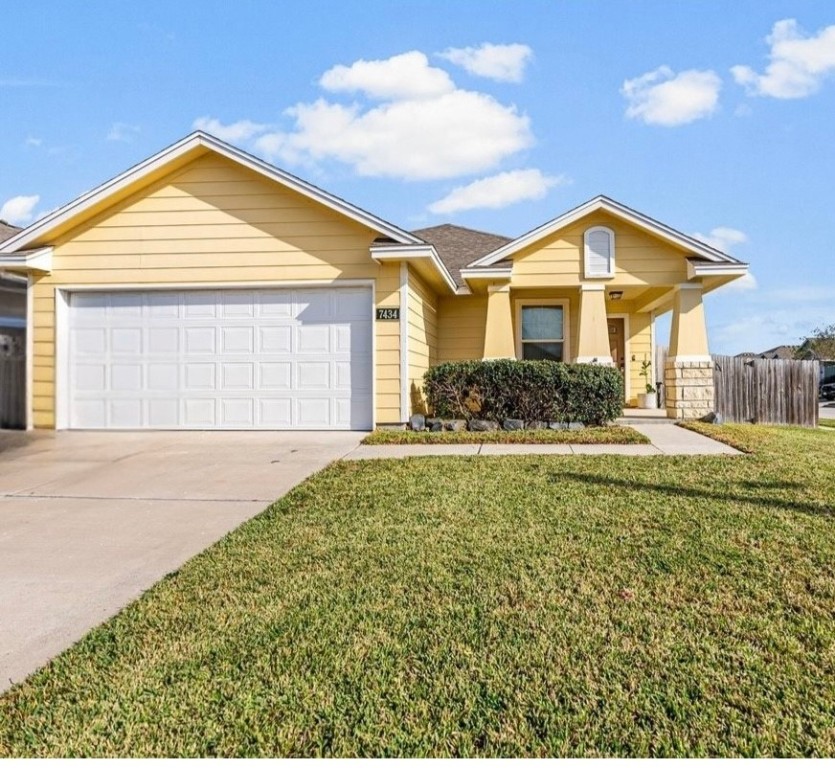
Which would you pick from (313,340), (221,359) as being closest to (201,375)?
(221,359)

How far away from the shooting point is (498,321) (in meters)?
13.3

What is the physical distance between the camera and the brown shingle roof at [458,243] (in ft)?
50.6

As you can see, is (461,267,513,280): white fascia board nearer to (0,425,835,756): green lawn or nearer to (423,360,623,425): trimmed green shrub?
(423,360,623,425): trimmed green shrub

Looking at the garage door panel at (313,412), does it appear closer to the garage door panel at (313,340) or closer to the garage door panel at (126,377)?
the garage door panel at (313,340)

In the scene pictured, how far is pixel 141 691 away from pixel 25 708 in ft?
Answer: 1.35

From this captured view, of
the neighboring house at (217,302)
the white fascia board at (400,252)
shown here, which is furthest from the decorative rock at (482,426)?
the white fascia board at (400,252)

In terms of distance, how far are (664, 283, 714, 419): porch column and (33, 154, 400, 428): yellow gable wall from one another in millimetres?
6234

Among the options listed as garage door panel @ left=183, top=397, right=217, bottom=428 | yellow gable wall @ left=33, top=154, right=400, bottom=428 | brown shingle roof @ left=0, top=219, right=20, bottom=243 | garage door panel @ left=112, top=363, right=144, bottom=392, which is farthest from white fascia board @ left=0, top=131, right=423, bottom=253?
brown shingle roof @ left=0, top=219, right=20, bottom=243

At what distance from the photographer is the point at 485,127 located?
2061cm

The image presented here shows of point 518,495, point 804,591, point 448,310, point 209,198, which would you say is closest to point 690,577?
point 804,591

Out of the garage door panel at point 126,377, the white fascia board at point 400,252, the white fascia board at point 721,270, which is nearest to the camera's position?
the white fascia board at point 400,252

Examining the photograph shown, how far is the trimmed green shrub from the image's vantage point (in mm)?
10891

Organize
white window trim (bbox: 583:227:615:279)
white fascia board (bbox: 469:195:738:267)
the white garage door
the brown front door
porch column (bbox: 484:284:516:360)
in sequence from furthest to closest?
the brown front door, porch column (bbox: 484:284:516:360), white window trim (bbox: 583:227:615:279), white fascia board (bbox: 469:195:738:267), the white garage door

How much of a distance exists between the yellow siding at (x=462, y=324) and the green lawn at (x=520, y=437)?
17.1ft
